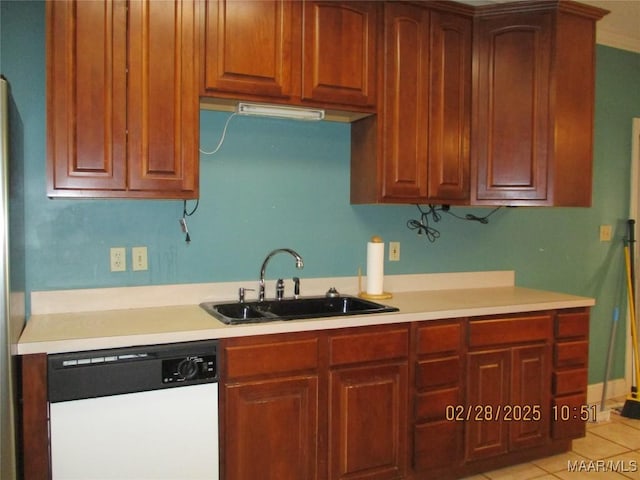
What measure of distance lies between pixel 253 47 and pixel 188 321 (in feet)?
4.19

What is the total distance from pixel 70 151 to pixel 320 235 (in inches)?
53.0

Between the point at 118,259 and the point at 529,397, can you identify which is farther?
the point at 529,397

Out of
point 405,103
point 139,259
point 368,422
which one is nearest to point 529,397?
point 368,422

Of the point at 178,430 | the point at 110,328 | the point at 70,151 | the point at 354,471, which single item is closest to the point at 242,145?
the point at 70,151

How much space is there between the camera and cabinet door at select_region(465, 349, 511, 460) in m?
2.63

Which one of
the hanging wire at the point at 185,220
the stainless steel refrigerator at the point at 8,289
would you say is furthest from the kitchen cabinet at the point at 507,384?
the stainless steel refrigerator at the point at 8,289

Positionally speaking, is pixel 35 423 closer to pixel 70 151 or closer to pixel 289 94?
pixel 70 151

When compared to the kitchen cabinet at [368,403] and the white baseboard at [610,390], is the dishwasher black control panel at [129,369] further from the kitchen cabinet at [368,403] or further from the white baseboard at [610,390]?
the white baseboard at [610,390]

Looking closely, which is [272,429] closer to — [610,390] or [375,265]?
[375,265]

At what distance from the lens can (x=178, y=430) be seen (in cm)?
196

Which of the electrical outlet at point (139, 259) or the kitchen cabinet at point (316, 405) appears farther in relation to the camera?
the electrical outlet at point (139, 259)

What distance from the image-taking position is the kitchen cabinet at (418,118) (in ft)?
8.75

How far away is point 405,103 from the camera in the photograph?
106 inches

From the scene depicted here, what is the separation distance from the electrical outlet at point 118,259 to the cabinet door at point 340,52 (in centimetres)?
115
